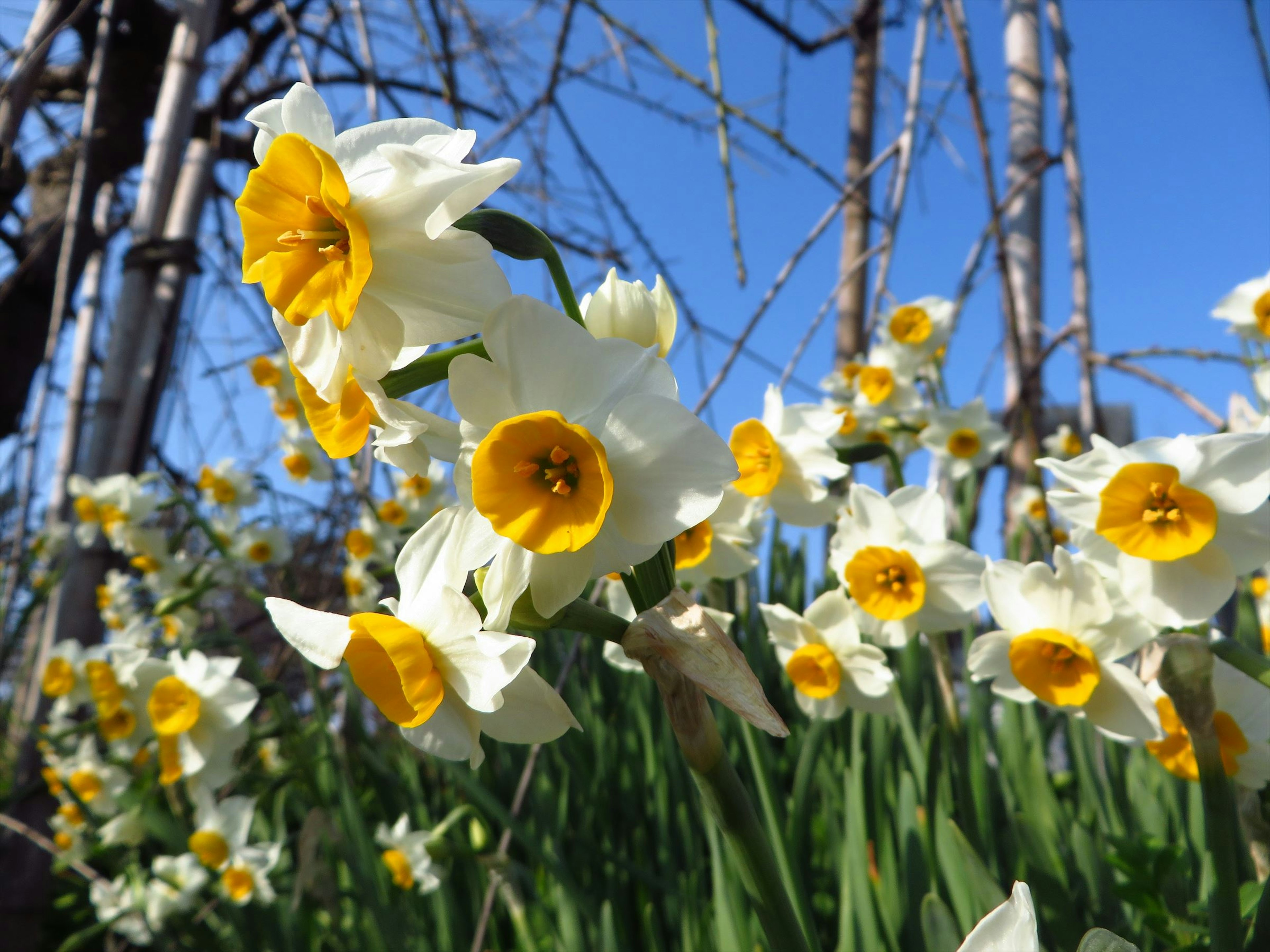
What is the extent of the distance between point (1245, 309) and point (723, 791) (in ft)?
4.24

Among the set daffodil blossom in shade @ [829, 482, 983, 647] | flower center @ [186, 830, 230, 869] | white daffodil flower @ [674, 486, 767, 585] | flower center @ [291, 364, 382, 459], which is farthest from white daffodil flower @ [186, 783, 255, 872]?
flower center @ [291, 364, 382, 459]

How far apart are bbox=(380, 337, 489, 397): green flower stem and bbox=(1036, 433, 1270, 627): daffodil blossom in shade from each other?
20.6 inches

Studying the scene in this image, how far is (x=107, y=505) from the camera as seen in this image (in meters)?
2.00

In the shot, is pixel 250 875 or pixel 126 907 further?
pixel 126 907

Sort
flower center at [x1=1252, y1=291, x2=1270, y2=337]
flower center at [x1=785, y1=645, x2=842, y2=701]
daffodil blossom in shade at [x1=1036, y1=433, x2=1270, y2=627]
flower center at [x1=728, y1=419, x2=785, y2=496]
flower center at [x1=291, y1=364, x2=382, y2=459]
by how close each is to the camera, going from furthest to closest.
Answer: flower center at [x1=1252, y1=291, x2=1270, y2=337], flower center at [x1=785, y1=645, x2=842, y2=701], flower center at [x1=728, y1=419, x2=785, y2=496], daffodil blossom in shade at [x1=1036, y1=433, x2=1270, y2=627], flower center at [x1=291, y1=364, x2=382, y2=459]

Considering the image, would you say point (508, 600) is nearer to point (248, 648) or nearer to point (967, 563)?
point (967, 563)

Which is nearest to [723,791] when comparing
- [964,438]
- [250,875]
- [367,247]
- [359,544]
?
[367,247]

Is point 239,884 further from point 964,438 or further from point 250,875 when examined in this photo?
point 964,438

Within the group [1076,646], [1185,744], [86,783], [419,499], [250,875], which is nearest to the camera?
[1076,646]

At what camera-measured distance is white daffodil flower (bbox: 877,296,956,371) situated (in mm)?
1789

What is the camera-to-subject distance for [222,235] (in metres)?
2.41

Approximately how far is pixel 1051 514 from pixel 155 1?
3.06m

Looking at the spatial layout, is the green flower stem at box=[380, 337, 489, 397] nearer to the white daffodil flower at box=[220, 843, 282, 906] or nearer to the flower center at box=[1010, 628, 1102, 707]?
the flower center at box=[1010, 628, 1102, 707]

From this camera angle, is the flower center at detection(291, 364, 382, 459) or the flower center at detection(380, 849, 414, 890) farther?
the flower center at detection(380, 849, 414, 890)
